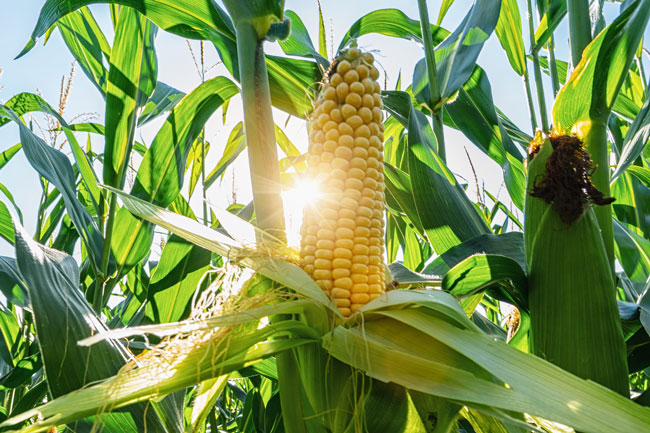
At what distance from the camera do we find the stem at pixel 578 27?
154cm

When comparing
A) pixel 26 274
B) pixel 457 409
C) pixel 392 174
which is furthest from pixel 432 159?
pixel 26 274

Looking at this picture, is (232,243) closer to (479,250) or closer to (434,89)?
(479,250)

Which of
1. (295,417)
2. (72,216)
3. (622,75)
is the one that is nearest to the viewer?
(295,417)

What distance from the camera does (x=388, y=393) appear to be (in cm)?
100

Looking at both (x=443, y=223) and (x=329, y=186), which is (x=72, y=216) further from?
(x=443, y=223)

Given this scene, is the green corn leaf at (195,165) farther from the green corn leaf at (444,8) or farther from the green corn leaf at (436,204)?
the green corn leaf at (444,8)

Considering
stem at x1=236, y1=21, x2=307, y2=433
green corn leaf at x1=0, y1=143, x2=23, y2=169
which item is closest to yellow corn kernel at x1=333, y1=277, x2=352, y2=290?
stem at x1=236, y1=21, x2=307, y2=433

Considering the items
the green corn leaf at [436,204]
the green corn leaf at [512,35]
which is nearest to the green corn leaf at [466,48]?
the green corn leaf at [436,204]

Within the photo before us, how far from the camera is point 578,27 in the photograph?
157 cm

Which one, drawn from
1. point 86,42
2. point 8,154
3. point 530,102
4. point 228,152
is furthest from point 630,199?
point 8,154

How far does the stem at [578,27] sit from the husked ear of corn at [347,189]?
2.25ft

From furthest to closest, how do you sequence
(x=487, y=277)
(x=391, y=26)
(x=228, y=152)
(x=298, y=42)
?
(x=228, y=152), (x=391, y=26), (x=298, y=42), (x=487, y=277)

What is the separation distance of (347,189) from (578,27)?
3.15ft

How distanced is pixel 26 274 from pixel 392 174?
1.21 meters
